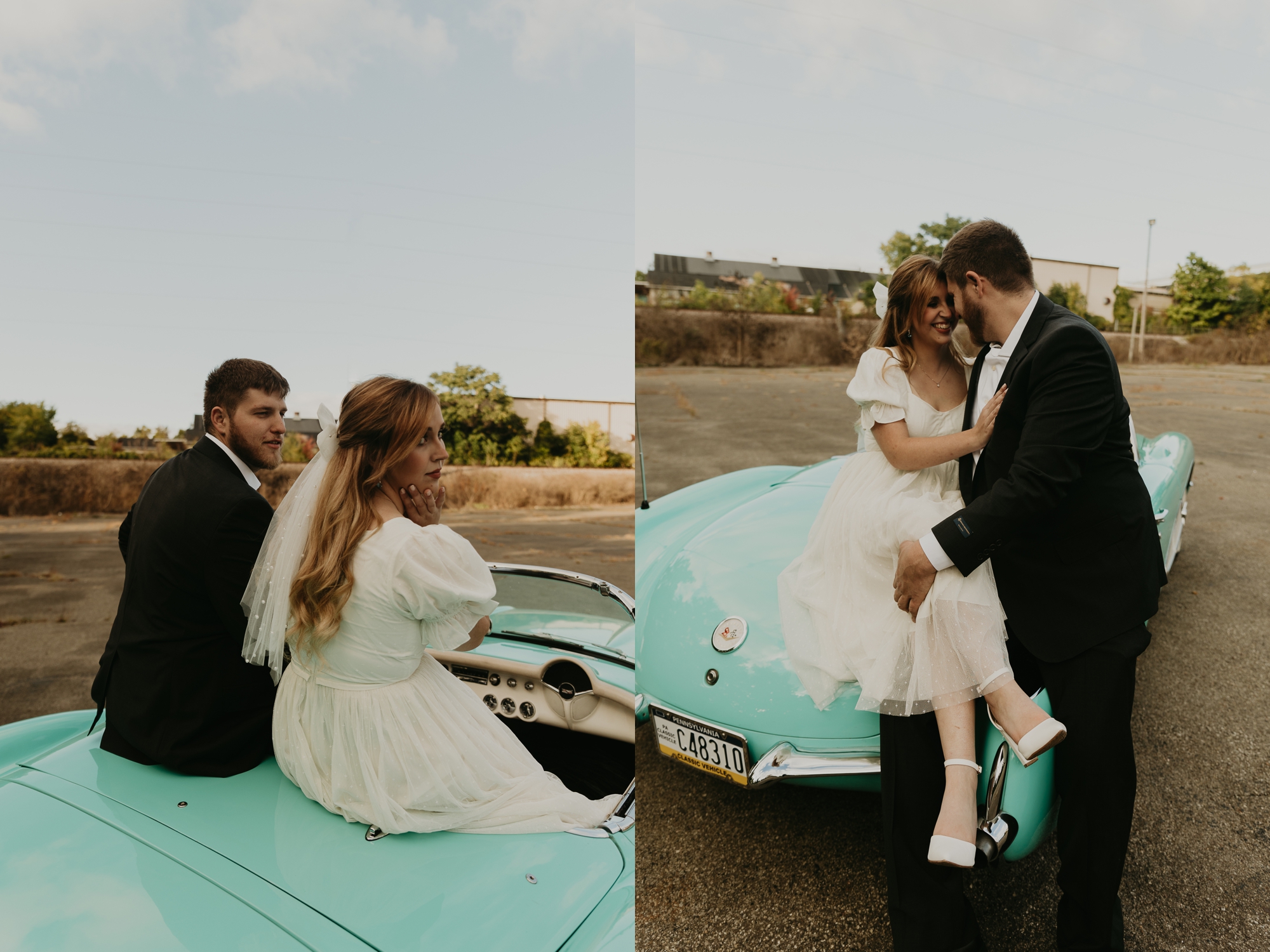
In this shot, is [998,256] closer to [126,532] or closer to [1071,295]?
[126,532]

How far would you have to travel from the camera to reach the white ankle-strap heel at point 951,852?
1.70 metres

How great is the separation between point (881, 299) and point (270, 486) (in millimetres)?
2129

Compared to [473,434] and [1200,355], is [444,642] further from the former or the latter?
[1200,355]

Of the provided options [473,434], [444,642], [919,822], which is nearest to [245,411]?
[444,642]

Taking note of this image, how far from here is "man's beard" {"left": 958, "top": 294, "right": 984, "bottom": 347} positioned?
7.08 ft

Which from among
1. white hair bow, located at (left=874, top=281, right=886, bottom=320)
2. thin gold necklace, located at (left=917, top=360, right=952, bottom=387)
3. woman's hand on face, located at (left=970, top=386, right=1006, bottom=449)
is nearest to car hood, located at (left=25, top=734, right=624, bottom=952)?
woman's hand on face, located at (left=970, top=386, right=1006, bottom=449)

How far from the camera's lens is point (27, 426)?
4625 mm

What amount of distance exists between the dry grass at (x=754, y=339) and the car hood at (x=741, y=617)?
13832mm

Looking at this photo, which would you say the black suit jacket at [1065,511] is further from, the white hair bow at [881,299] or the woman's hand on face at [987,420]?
the white hair bow at [881,299]

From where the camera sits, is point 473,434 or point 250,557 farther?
point 473,434

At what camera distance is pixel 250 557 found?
1776mm

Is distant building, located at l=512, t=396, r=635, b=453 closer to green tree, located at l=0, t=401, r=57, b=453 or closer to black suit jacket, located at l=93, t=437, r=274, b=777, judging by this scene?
green tree, located at l=0, t=401, r=57, b=453

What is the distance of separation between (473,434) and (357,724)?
905 centimetres

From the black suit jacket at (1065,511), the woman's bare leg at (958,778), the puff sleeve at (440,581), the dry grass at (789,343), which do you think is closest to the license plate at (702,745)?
the woman's bare leg at (958,778)
